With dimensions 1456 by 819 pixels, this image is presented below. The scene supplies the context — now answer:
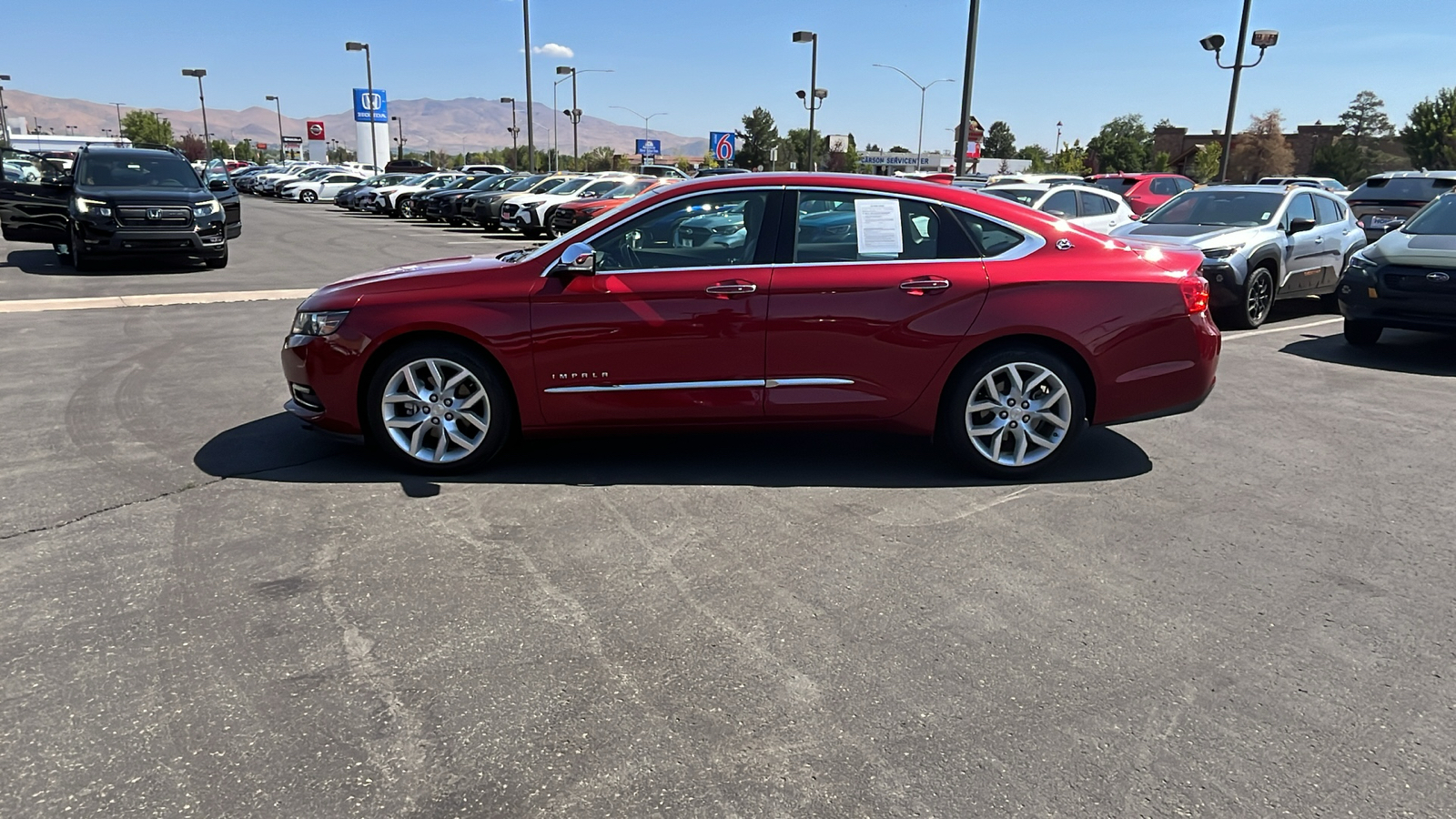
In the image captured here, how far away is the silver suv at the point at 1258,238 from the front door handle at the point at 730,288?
22.9ft

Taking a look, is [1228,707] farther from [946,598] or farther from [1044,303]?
[1044,303]

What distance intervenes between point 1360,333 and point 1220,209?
2.48 meters

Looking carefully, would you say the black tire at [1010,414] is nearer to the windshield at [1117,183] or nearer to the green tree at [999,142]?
the windshield at [1117,183]

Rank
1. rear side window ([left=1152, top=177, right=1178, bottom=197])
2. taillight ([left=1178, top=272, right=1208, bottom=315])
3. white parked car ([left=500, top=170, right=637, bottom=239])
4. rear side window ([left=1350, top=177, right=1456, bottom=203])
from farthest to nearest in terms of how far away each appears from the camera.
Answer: white parked car ([left=500, top=170, right=637, bottom=239]), rear side window ([left=1152, top=177, right=1178, bottom=197]), rear side window ([left=1350, top=177, right=1456, bottom=203]), taillight ([left=1178, top=272, right=1208, bottom=315])

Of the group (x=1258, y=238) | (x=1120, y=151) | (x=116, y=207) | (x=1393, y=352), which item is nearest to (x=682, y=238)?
(x=1393, y=352)

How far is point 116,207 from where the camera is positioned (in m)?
13.4

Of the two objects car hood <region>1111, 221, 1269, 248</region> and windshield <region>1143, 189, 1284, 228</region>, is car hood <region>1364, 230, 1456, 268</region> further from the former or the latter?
windshield <region>1143, 189, 1284, 228</region>

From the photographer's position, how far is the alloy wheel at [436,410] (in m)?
5.05

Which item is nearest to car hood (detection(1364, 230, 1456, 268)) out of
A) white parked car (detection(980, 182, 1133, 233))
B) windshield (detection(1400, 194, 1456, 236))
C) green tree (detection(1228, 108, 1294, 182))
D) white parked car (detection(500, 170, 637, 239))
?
windshield (detection(1400, 194, 1456, 236))

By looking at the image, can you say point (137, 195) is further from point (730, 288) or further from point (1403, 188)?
point (1403, 188)

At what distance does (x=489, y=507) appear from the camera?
4660 mm

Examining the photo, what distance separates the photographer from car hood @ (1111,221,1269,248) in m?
10.2

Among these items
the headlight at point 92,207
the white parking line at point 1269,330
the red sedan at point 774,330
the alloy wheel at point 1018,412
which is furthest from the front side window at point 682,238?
the headlight at point 92,207

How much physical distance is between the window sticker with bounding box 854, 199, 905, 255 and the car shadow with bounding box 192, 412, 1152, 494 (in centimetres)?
121
